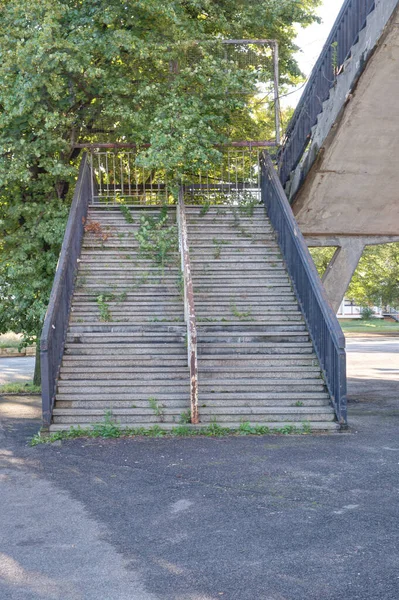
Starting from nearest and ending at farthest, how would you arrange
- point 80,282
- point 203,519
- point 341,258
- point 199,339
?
point 203,519 < point 199,339 < point 80,282 < point 341,258

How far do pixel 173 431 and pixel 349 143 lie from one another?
6.81m

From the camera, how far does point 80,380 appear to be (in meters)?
10.5

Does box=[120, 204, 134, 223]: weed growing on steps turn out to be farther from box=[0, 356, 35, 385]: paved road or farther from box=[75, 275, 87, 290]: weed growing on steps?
box=[0, 356, 35, 385]: paved road

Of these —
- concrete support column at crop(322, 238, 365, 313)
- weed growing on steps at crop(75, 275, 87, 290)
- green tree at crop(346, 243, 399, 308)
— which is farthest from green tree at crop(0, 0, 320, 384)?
green tree at crop(346, 243, 399, 308)

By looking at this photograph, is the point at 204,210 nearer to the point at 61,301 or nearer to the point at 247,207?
the point at 247,207

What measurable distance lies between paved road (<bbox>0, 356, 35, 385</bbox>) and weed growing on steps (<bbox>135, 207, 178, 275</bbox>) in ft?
22.7

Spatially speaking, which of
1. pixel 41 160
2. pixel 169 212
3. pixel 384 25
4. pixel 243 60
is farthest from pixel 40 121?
pixel 384 25

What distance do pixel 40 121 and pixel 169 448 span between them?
807 cm

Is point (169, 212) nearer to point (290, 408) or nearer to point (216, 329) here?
point (216, 329)

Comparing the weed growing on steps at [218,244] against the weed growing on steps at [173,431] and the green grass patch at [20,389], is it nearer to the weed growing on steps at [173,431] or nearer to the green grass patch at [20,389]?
the weed growing on steps at [173,431]

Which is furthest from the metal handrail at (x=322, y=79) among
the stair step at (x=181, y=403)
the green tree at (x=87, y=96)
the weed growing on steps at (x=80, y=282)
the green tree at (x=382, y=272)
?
the green tree at (x=382, y=272)

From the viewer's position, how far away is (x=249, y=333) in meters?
11.3

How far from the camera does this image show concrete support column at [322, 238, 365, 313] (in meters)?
16.1

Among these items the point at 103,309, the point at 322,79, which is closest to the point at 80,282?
the point at 103,309
